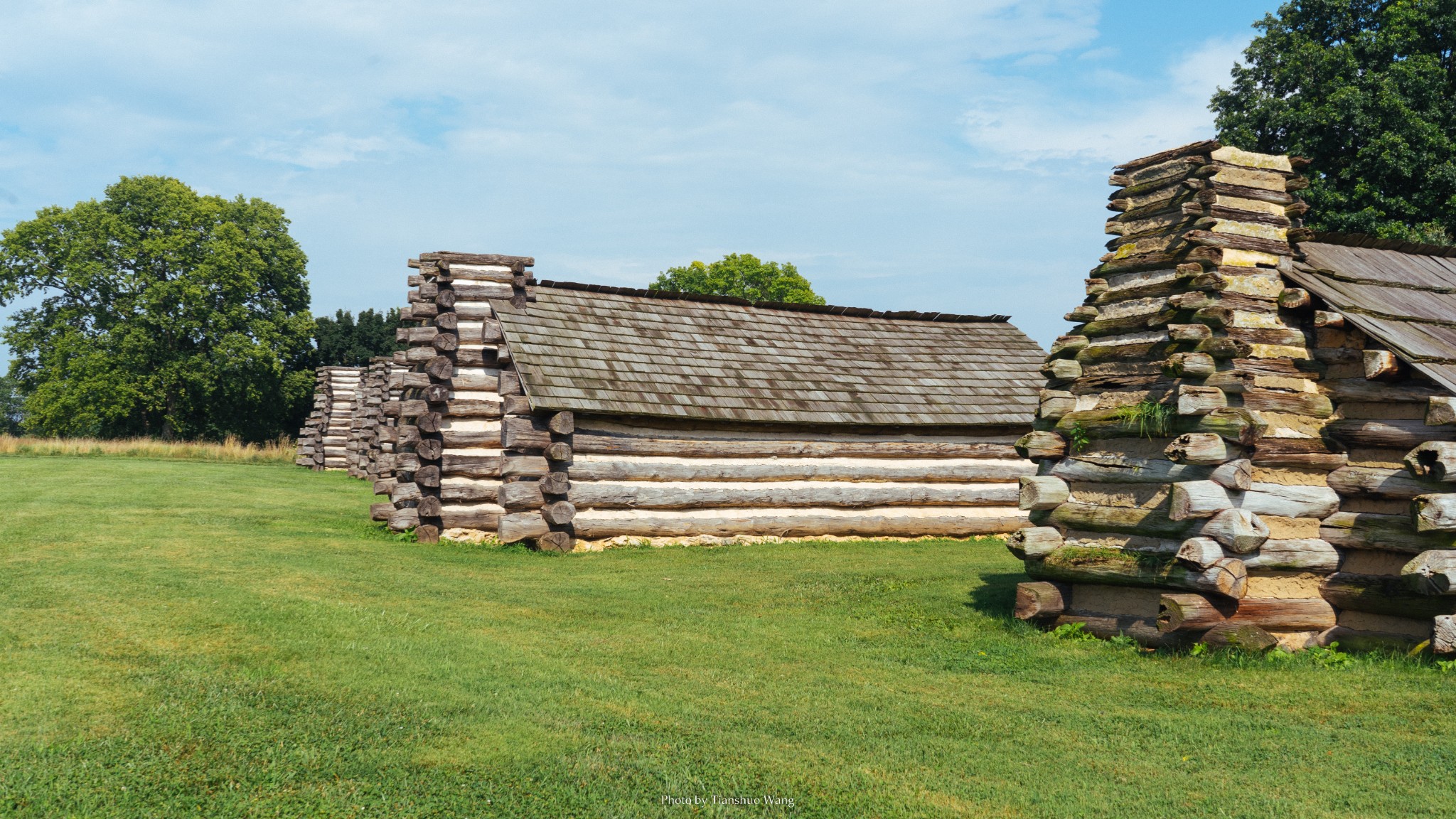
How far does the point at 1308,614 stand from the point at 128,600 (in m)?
9.88

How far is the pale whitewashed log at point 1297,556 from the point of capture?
8.00 metres

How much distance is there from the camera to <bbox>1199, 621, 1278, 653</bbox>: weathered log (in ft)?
25.4

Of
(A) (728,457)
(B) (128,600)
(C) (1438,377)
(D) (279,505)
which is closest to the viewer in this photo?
(C) (1438,377)

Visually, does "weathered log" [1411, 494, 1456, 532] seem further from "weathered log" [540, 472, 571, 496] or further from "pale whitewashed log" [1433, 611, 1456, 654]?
"weathered log" [540, 472, 571, 496]

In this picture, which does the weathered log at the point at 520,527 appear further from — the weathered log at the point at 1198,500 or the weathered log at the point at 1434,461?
the weathered log at the point at 1434,461

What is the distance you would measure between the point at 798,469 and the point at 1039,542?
26.0ft

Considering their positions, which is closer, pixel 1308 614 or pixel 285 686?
pixel 285 686

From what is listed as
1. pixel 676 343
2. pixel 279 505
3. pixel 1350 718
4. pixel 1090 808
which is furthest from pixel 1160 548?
pixel 279 505

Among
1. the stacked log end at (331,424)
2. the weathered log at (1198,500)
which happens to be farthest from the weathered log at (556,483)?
the stacked log end at (331,424)

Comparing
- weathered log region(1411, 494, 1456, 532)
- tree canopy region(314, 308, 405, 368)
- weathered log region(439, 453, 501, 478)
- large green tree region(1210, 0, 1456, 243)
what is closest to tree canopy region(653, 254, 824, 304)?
tree canopy region(314, 308, 405, 368)

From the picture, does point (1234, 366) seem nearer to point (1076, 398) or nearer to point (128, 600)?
point (1076, 398)

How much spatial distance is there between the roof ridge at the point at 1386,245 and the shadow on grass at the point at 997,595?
4590 mm

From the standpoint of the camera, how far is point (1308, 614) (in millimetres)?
8102

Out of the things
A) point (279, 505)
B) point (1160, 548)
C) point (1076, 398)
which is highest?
point (1076, 398)
